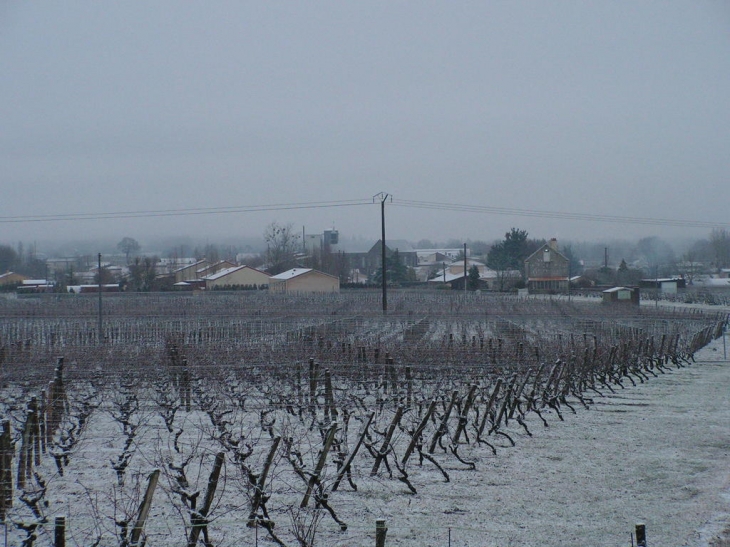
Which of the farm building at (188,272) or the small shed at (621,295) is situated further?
the farm building at (188,272)

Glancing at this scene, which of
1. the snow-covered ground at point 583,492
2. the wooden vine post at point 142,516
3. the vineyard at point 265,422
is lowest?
the snow-covered ground at point 583,492

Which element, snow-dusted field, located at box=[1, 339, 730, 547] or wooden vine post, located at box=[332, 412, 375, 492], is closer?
snow-dusted field, located at box=[1, 339, 730, 547]

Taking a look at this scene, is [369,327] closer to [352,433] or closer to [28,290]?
[352,433]

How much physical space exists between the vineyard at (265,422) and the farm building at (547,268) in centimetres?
2647

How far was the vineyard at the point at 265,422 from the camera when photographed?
20.5 feet

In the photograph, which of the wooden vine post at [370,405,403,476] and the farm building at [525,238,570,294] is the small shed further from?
the wooden vine post at [370,405,403,476]

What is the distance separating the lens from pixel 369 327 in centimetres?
2255

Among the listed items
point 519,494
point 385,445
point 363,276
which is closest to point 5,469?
point 385,445

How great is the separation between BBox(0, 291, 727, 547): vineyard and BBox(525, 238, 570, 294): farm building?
86.9ft

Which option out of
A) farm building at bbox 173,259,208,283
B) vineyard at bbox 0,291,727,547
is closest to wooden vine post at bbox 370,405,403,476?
vineyard at bbox 0,291,727,547

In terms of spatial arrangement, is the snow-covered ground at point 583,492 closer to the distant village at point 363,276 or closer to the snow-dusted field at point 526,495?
the snow-dusted field at point 526,495

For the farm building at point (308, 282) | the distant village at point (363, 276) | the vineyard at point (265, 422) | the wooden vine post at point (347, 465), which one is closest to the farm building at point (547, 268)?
the distant village at point (363, 276)

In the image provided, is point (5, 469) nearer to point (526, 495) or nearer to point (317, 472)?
point (317, 472)

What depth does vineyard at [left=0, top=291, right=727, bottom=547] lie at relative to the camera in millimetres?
6250
